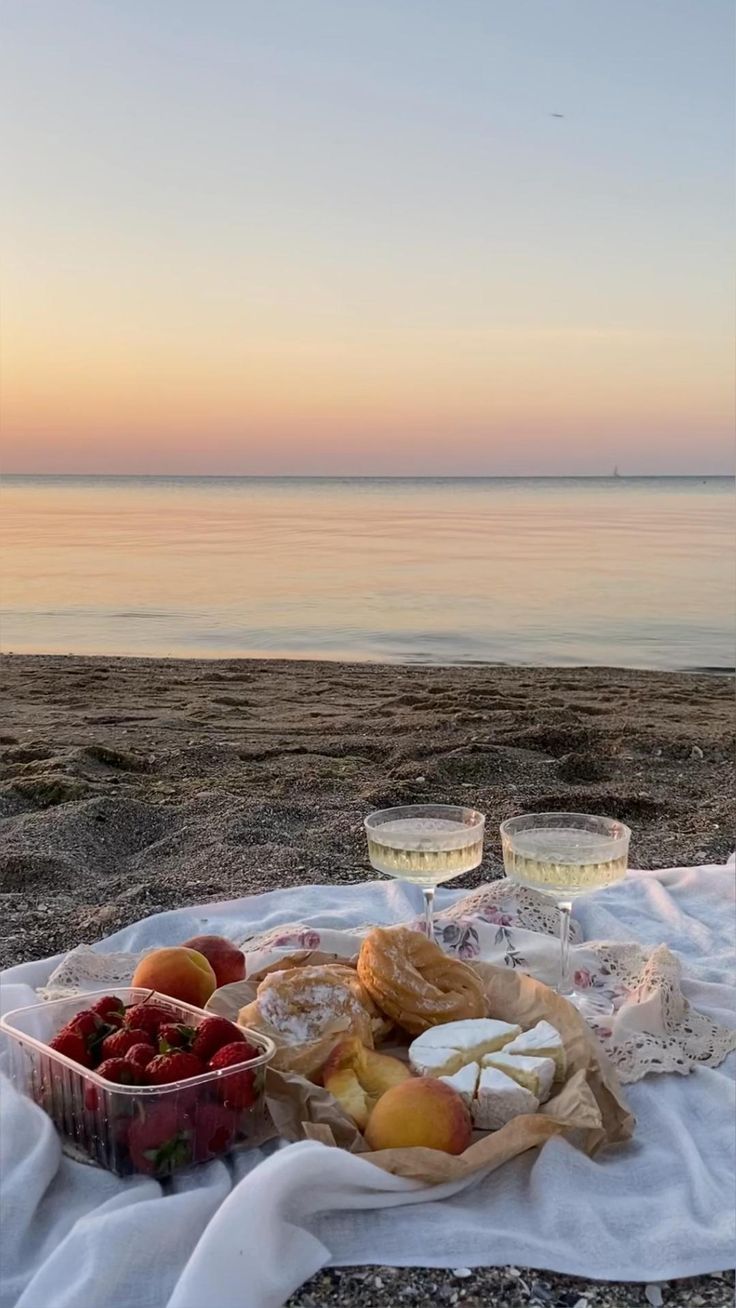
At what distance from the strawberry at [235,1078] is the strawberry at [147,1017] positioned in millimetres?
183

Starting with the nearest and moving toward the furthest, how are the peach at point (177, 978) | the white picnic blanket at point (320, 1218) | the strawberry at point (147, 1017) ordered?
the white picnic blanket at point (320, 1218), the strawberry at point (147, 1017), the peach at point (177, 978)

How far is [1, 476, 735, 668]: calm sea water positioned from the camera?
1381 cm

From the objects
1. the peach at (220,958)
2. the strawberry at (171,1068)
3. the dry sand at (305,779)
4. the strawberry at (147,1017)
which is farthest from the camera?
the dry sand at (305,779)

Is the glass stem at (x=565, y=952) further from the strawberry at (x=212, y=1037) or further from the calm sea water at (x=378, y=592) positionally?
the calm sea water at (x=378, y=592)

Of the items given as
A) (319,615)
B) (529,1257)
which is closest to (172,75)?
(529,1257)

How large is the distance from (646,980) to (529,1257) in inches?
43.1

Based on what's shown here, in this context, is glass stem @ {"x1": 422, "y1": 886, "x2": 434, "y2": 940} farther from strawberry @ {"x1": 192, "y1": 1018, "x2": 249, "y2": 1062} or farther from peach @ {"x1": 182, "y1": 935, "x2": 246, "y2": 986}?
strawberry @ {"x1": 192, "y1": 1018, "x2": 249, "y2": 1062}

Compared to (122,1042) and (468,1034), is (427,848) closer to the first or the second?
(468,1034)

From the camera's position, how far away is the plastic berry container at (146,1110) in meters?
2.06

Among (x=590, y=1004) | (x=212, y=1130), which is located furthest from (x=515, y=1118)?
(x=590, y=1004)

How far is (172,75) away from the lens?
24.6ft

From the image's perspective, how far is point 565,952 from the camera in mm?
2934

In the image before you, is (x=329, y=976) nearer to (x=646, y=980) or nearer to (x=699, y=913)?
(x=646, y=980)

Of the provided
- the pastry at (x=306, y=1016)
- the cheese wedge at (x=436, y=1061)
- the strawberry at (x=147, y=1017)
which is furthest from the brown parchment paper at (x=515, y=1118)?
the strawberry at (x=147, y=1017)
